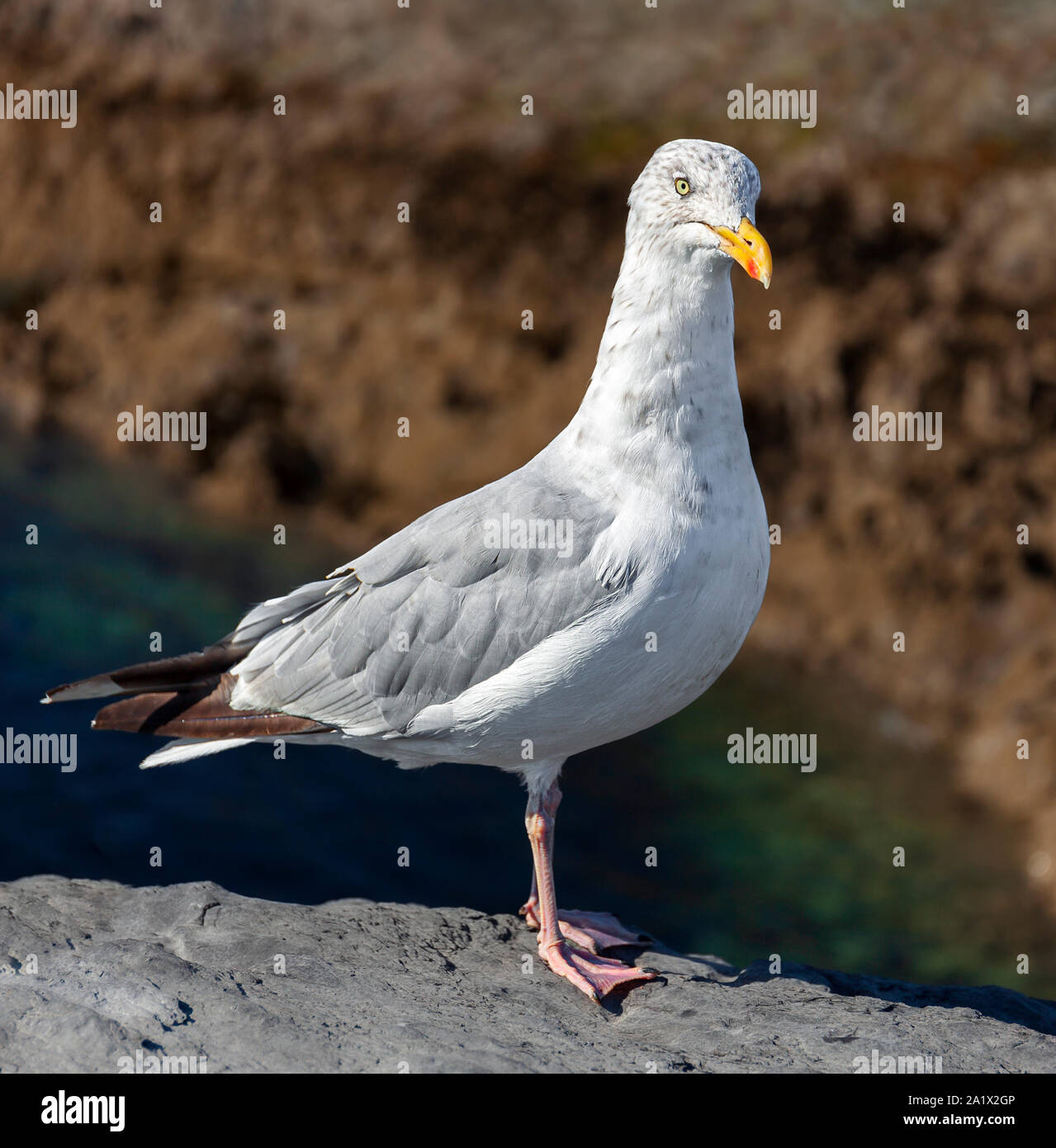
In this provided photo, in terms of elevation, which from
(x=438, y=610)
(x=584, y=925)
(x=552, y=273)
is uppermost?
(x=552, y=273)

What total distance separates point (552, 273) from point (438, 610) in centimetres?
997

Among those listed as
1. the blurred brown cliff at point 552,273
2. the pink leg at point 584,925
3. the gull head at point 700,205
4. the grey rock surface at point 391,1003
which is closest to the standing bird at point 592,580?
the gull head at point 700,205

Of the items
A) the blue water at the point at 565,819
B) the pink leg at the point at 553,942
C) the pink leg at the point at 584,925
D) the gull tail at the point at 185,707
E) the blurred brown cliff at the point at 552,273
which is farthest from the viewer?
the blurred brown cliff at the point at 552,273

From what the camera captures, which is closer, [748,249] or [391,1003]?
[748,249]

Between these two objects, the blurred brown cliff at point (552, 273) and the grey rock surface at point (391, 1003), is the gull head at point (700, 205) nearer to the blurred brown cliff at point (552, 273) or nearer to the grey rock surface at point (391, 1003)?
the grey rock surface at point (391, 1003)

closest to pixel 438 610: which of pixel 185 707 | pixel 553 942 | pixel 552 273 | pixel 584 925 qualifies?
pixel 185 707

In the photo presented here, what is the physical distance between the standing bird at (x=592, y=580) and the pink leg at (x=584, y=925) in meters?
0.19

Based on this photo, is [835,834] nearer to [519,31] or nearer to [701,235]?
[701,235]

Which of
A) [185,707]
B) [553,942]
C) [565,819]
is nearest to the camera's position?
[553,942]

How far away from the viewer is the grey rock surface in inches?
199

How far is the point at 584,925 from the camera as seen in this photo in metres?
6.96

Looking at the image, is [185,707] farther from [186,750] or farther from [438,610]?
[438,610]

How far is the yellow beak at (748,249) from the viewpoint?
203 inches

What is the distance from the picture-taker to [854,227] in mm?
14172
